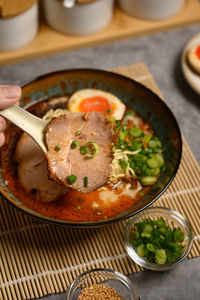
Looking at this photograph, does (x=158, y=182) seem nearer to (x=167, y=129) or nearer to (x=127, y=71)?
(x=167, y=129)

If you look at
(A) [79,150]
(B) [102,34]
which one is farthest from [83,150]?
(B) [102,34]

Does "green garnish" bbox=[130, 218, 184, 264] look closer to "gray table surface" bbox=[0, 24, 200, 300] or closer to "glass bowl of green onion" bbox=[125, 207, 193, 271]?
"glass bowl of green onion" bbox=[125, 207, 193, 271]

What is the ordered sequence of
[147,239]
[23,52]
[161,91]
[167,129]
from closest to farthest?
[147,239] < [167,129] < [161,91] < [23,52]

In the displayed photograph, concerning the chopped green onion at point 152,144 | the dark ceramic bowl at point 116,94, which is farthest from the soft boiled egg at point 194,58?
the chopped green onion at point 152,144

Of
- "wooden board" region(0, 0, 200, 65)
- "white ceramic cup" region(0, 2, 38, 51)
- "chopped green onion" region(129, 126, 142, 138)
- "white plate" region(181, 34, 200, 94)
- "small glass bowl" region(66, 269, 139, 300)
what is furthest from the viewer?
"wooden board" region(0, 0, 200, 65)

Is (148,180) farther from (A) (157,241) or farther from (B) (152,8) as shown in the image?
(B) (152,8)

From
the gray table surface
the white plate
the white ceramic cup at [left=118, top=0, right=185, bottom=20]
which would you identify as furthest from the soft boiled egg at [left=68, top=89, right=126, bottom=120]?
the white ceramic cup at [left=118, top=0, right=185, bottom=20]

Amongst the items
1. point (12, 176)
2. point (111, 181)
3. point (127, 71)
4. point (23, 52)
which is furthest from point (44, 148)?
point (23, 52)
